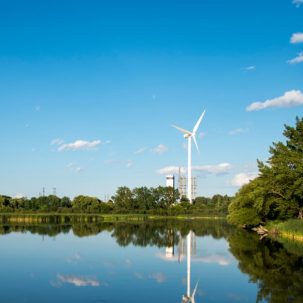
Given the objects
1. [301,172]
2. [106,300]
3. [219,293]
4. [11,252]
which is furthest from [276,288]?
[301,172]

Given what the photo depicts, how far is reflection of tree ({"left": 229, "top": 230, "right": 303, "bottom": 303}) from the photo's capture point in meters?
18.0

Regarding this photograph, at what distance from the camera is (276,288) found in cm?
1936

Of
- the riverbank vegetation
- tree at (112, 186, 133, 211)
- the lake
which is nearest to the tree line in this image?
tree at (112, 186, 133, 211)

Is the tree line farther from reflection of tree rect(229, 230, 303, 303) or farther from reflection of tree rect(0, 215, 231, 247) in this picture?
reflection of tree rect(229, 230, 303, 303)

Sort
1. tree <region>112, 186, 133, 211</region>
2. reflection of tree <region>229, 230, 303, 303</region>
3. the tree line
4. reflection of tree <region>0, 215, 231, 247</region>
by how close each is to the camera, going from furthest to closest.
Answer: tree <region>112, 186, 133, 211</region>, the tree line, reflection of tree <region>0, 215, 231, 247</region>, reflection of tree <region>229, 230, 303, 303</region>

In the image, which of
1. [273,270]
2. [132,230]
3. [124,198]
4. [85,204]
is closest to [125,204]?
[124,198]

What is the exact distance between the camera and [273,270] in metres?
24.8

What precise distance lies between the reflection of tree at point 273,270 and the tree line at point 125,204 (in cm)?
8969

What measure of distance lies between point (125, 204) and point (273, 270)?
112 m

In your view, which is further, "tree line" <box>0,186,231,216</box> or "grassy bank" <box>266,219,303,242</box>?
Result: "tree line" <box>0,186,231,216</box>

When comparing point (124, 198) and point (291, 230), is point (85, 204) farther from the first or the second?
point (291, 230)

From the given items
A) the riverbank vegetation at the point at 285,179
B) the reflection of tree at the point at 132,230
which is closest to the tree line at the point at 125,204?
the reflection of tree at the point at 132,230

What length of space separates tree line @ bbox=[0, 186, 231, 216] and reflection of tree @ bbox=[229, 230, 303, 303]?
89688 millimetres

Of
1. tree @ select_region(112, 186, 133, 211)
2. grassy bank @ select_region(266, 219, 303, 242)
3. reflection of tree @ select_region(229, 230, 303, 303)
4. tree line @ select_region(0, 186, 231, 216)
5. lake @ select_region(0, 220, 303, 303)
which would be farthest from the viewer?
tree @ select_region(112, 186, 133, 211)
